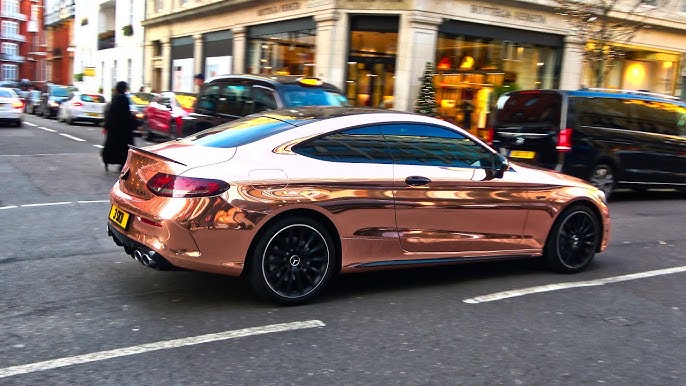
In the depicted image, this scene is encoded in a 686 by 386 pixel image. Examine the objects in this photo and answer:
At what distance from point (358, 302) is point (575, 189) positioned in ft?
8.26

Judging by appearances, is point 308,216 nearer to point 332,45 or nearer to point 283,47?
point 332,45

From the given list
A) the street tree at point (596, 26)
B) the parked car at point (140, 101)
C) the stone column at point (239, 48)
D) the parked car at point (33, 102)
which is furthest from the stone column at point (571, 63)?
the parked car at point (33, 102)

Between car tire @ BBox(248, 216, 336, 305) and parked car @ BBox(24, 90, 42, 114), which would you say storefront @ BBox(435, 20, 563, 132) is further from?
parked car @ BBox(24, 90, 42, 114)

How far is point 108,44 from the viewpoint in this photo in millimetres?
43812

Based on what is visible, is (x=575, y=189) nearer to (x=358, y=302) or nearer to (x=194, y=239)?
(x=358, y=302)

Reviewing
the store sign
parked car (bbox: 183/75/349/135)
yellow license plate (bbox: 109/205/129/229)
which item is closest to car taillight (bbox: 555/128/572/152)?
parked car (bbox: 183/75/349/135)

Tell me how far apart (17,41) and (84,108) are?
75094 mm

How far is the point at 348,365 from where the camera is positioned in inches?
152

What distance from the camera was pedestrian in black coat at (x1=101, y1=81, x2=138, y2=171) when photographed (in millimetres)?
11820

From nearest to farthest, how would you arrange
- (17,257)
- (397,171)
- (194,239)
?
(194,239) < (397,171) < (17,257)

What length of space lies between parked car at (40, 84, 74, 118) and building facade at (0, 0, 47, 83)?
59.5 m

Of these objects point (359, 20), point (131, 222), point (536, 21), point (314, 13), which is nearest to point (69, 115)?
point (314, 13)

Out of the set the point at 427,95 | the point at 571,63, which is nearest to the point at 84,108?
the point at 427,95

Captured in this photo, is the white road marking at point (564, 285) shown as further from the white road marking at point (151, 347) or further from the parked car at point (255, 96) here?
the parked car at point (255, 96)
